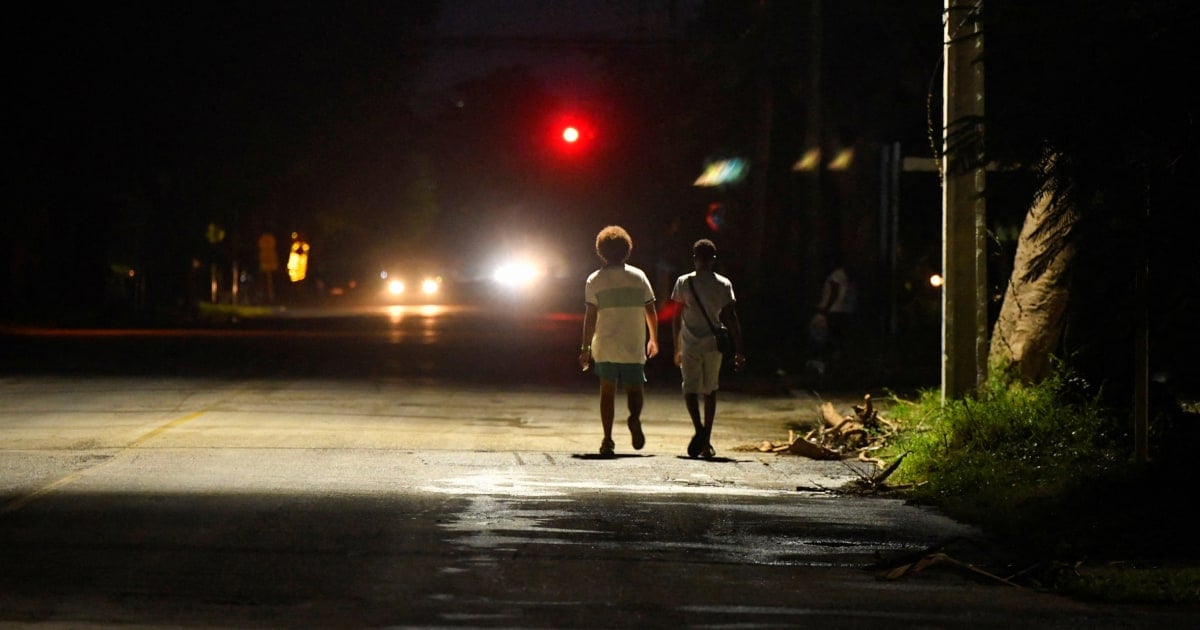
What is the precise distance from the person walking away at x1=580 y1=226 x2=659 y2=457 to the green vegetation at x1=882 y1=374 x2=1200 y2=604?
7.03 ft

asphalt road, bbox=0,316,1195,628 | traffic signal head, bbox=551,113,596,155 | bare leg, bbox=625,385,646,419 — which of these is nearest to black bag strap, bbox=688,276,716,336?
bare leg, bbox=625,385,646,419

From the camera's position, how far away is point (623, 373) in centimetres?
1368

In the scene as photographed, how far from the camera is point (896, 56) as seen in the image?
96.1ft

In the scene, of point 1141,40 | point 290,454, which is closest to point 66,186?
point 290,454

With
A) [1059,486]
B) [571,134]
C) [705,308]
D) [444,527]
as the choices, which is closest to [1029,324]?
[705,308]

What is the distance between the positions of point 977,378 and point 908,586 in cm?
561

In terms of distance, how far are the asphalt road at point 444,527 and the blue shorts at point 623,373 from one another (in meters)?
0.62

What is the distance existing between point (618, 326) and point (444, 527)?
434 cm

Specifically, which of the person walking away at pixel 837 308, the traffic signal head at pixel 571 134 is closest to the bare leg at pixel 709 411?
the person walking away at pixel 837 308

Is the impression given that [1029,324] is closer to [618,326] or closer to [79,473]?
[618,326]

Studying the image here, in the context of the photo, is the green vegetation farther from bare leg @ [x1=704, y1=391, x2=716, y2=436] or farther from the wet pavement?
bare leg @ [x1=704, y1=391, x2=716, y2=436]

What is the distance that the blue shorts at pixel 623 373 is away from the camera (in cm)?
1365

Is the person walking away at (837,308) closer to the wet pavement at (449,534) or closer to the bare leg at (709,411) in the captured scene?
the wet pavement at (449,534)

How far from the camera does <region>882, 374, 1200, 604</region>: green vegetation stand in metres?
8.44
